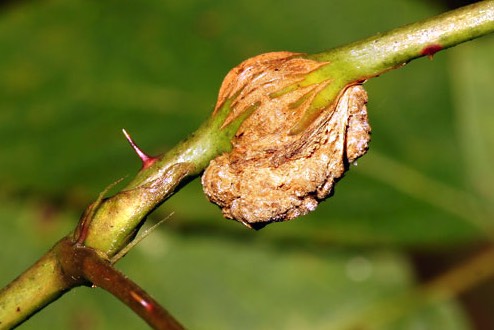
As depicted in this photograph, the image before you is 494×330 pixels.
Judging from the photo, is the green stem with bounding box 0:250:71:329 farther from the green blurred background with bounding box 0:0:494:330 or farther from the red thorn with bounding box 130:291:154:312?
the green blurred background with bounding box 0:0:494:330

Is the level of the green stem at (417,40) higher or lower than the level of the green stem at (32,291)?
higher

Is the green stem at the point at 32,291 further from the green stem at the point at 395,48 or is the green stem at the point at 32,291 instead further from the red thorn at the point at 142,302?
the green stem at the point at 395,48

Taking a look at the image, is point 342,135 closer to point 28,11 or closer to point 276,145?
point 276,145

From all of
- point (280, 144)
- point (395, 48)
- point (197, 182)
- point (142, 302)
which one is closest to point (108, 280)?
point (142, 302)

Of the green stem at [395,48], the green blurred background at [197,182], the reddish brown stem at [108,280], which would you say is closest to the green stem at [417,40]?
the green stem at [395,48]

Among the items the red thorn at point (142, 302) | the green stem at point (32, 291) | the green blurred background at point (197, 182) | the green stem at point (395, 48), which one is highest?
the green stem at point (395, 48)

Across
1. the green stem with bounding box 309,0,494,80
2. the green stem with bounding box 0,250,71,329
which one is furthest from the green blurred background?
the green stem with bounding box 309,0,494,80
